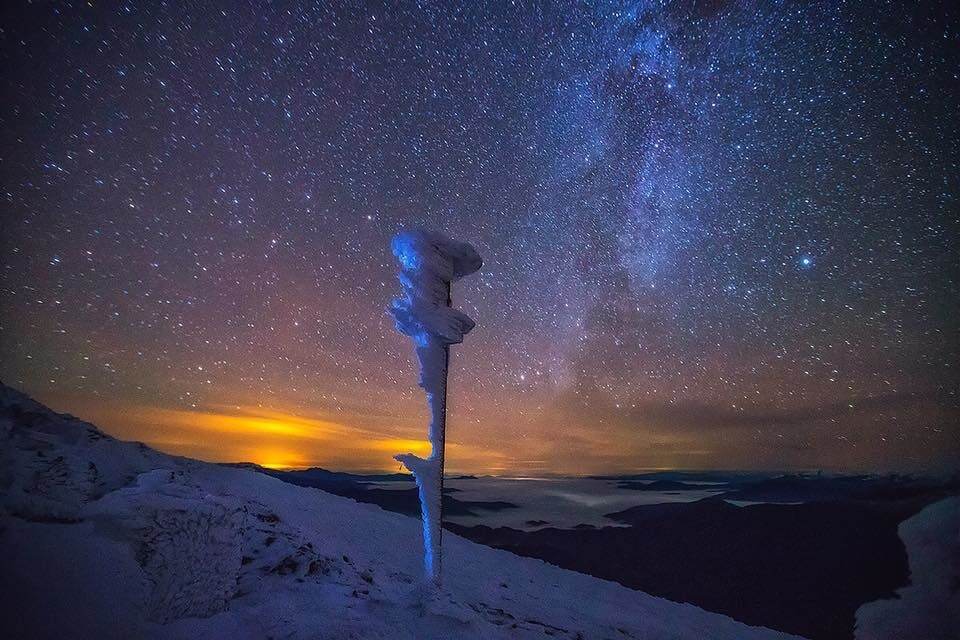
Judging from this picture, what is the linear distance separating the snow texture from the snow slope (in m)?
Answer: 18.0

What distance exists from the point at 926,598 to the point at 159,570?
1254 inches

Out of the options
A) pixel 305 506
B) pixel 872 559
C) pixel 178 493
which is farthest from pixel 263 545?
pixel 872 559

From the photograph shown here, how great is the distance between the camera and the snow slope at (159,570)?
301 centimetres

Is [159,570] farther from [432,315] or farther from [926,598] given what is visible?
[926,598]

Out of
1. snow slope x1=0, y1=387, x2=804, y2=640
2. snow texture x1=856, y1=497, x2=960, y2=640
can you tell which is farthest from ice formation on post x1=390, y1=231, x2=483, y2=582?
snow texture x1=856, y1=497, x2=960, y2=640

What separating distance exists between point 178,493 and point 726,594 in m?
28.0

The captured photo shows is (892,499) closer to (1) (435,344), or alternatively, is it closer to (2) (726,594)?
(2) (726,594)

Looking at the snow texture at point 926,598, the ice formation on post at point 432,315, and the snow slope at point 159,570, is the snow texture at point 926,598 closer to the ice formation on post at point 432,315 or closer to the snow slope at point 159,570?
the snow slope at point 159,570

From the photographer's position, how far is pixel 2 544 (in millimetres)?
3002

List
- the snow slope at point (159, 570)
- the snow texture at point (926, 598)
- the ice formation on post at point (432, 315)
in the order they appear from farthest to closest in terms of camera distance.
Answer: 1. the snow texture at point (926, 598)
2. the ice formation on post at point (432, 315)
3. the snow slope at point (159, 570)

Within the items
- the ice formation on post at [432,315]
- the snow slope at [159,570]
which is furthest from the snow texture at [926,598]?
the ice formation on post at [432,315]

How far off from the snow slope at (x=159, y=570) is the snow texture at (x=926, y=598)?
59.1 ft

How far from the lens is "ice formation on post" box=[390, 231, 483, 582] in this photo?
7.35m

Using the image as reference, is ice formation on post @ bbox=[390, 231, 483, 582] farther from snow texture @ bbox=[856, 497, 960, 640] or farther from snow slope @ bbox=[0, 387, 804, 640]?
snow texture @ bbox=[856, 497, 960, 640]
